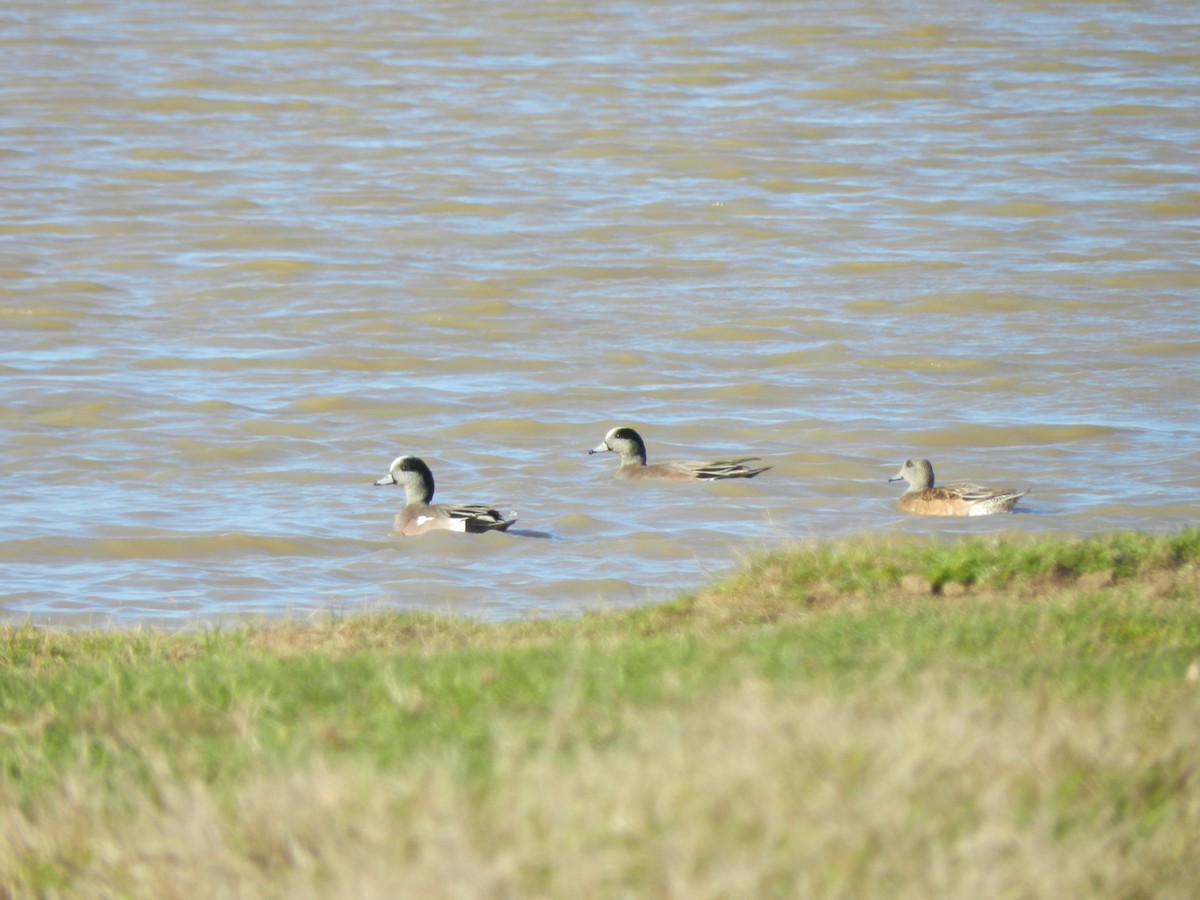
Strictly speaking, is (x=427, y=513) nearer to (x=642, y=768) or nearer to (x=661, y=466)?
(x=661, y=466)

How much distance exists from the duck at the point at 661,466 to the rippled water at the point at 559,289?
0.53 feet

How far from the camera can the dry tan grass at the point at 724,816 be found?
13.4ft

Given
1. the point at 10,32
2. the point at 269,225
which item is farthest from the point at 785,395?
the point at 10,32

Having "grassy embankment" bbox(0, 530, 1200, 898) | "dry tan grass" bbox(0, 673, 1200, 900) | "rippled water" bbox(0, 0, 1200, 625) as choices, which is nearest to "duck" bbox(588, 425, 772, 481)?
"rippled water" bbox(0, 0, 1200, 625)

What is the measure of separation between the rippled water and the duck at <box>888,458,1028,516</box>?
28 centimetres

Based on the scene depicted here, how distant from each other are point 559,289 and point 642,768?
1562 centimetres

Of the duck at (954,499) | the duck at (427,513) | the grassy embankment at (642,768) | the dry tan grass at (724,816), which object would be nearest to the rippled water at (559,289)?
the duck at (427,513)

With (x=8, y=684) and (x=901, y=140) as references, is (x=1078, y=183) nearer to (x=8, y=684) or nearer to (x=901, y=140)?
(x=901, y=140)

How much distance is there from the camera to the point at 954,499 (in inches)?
505

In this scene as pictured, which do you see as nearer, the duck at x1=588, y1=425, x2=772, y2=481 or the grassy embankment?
the grassy embankment

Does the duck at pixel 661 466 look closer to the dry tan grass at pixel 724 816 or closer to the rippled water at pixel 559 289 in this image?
the rippled water at pixel 559 289

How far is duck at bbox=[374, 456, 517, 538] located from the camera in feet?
41.4

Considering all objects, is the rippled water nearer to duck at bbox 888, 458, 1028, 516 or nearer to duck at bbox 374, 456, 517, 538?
duck at bbox 374, 456, 517, 538

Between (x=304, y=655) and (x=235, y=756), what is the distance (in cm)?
180
